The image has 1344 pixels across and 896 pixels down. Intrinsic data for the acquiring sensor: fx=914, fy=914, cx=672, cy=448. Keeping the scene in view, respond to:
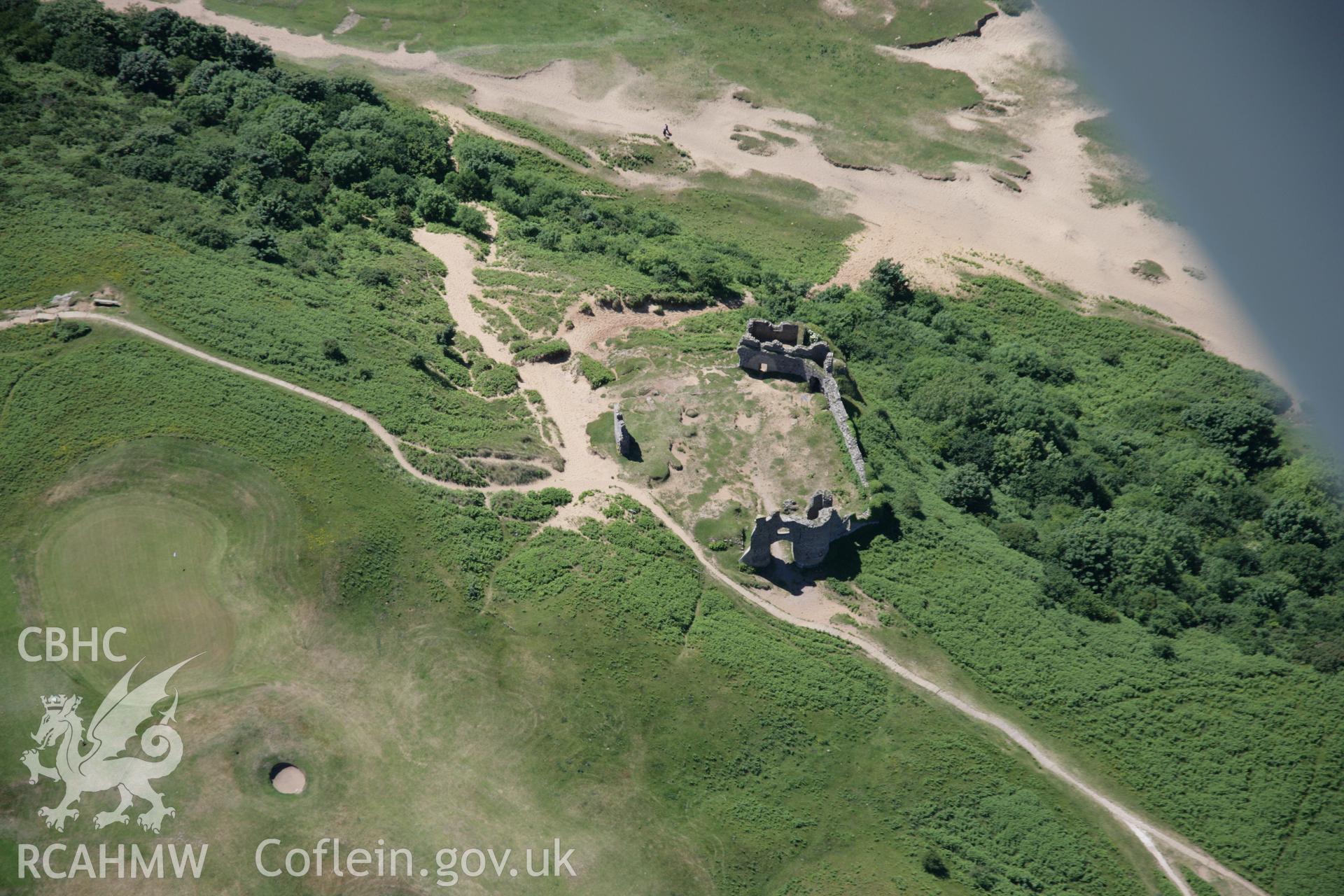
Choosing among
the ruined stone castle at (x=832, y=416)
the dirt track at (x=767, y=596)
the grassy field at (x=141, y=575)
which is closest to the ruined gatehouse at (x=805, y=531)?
the ruined stone castle at (x=832, y=416)

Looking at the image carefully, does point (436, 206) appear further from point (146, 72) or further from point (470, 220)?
point (146, 72)

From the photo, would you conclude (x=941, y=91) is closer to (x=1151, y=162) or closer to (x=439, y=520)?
(x=1151, y=162)

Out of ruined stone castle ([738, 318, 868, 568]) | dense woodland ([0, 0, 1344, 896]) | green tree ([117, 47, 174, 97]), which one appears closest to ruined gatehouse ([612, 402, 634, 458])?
dense woodland ([0, 0, 1344, 896])

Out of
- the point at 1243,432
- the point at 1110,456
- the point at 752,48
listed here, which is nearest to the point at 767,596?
the point at 1110,456

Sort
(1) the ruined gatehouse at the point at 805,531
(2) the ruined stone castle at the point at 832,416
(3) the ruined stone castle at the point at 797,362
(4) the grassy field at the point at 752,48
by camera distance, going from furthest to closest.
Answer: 1. (4) the grassy field at the point at 752,48
2. (3) the ruined stone castle at the point at 797,362
3. (2) the ruined stone castle at the point at 832,416
4. (1) the ruined gatehouse at the point at 805,531

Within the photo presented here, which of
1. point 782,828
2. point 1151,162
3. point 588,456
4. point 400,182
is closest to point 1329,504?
point 1151,162

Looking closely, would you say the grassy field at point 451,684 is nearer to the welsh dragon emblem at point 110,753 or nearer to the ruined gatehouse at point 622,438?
the welsh dragon emblem at point 110,753

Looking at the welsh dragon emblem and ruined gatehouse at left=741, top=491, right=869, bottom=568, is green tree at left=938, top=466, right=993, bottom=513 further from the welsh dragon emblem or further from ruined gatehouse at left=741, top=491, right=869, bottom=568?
the welsh dragon emblem
